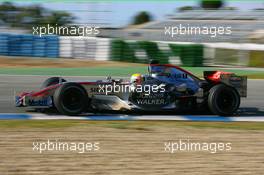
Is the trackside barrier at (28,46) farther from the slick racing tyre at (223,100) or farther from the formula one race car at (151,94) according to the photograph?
the slick racing tyre at (223,100)

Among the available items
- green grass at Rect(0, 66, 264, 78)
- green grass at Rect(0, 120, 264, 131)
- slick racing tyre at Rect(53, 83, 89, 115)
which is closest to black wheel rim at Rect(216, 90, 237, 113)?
green grass at Rect(0, 120, 264, 131)

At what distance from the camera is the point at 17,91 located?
13477 mm

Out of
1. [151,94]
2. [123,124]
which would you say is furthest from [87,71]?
[123,124]

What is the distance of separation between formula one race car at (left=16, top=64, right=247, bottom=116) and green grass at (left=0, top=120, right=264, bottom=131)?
1.81ft

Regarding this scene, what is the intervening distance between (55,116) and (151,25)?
43.6 meters

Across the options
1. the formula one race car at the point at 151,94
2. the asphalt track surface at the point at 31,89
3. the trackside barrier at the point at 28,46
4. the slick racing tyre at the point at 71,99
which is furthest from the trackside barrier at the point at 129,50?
the slick racing tyre at the point at 71,99

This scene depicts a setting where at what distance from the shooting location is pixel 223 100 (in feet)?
34.5

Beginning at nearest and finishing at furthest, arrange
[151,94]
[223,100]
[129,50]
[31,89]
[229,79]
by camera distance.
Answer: [151,94] → [223,100] → [229,79] → [31,89] → [129,50]

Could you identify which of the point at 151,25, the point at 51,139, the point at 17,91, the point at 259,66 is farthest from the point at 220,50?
the point at 151,25

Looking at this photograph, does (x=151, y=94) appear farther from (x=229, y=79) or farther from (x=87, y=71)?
(x=87, y=71)

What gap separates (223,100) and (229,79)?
43 cm

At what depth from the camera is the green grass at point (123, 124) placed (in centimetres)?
907

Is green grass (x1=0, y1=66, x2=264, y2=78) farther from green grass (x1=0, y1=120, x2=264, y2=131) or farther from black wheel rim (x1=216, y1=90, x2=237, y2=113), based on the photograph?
green grass (x1=0, y1=120, x2=264, y2=131)

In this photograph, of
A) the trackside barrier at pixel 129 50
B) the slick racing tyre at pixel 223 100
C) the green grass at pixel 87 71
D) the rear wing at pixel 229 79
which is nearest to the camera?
the slick racing tyre at pixel 223 100
